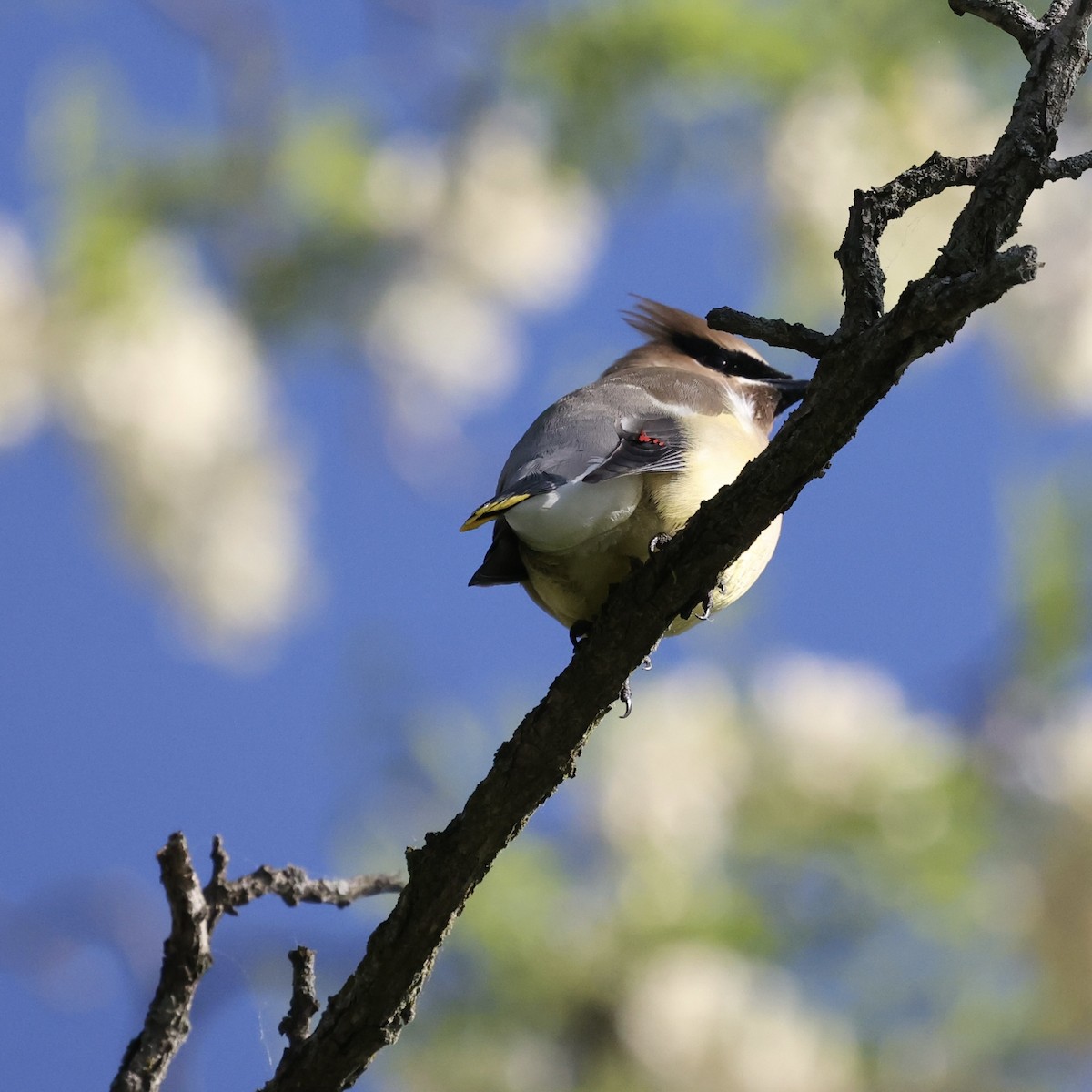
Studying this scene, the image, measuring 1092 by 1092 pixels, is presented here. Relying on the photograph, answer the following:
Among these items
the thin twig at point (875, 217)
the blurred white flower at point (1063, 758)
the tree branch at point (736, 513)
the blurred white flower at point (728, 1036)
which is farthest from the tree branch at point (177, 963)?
the blurred white flower at point (1063, 758)

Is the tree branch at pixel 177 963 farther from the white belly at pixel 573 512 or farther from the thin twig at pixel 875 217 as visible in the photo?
the thin twig at pixel 875 217

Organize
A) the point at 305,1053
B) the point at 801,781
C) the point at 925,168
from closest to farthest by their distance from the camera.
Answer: the point at 925,168 < the point at 305,1053 < the point at 801,781

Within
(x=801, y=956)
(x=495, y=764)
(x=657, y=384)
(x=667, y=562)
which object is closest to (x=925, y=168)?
(x=667, y=562)

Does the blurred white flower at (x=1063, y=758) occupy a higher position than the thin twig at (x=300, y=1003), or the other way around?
the blurred white flower at (x=1063, y=758)

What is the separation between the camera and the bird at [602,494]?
343 centimetres

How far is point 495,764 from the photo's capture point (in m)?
2.84

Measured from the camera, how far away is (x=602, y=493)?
3467mm

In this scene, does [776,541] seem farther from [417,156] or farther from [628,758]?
[417,156]

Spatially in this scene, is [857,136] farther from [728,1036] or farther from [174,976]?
[174,976]

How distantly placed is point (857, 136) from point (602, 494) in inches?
98.1

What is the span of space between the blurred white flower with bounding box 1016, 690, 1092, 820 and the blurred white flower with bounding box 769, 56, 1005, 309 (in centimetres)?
154

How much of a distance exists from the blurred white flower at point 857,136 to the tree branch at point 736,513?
2799 mm

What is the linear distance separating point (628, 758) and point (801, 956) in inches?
34.7

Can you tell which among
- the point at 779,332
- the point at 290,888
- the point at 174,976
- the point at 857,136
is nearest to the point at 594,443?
the point at 779,332
